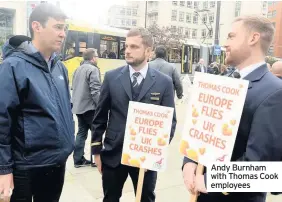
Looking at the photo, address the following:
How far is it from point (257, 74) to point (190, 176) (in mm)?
761

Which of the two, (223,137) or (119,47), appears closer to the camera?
(223,137)

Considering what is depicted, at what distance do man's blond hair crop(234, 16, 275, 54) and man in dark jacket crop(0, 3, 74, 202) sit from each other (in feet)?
4.41

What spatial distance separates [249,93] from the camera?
1.82 m

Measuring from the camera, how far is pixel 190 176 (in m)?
1.99

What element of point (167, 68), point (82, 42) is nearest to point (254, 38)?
point (167, 68)

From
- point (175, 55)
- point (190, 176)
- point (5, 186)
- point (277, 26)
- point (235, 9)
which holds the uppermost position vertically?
point (235, 9)

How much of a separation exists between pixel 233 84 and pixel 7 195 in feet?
5.29

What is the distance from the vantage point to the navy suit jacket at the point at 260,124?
1.70 m

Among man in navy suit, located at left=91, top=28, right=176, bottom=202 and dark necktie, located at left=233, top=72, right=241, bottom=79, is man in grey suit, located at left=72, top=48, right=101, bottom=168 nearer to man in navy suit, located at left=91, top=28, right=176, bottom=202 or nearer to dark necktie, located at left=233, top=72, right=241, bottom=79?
man in navy suit, located at left=91, top=28, right=176, bottom=202

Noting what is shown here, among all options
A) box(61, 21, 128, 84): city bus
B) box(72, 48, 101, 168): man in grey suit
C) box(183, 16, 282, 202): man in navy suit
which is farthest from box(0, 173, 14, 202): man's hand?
box(61, 21, 128, 84): city bus

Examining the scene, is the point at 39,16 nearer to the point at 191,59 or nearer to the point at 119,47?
the point at 119,47

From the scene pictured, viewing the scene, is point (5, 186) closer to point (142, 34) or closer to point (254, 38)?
point (142, 34)

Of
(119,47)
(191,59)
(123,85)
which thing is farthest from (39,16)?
(191,59)

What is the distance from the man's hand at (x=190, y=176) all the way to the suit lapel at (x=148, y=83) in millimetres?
786
